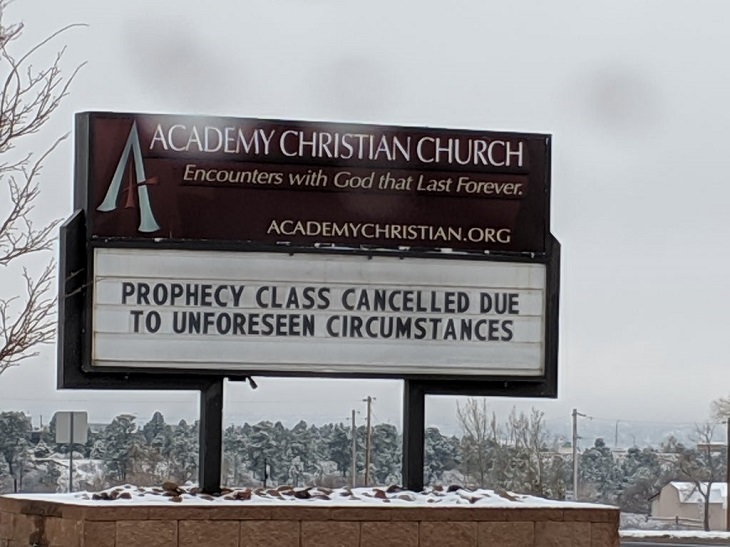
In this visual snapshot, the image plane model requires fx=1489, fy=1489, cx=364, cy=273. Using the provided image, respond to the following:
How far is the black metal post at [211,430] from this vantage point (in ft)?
46.7

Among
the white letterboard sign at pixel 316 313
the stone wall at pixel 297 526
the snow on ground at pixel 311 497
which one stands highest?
the white letterboard sign at pixel 316 313

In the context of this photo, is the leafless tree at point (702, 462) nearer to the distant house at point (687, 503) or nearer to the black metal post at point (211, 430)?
the distant house at point (687, 503)

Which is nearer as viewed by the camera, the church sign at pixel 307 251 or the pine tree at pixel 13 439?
the church sign at pixel 307 251

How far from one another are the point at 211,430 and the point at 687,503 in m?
59.8

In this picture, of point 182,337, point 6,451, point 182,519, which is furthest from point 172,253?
point 6,451

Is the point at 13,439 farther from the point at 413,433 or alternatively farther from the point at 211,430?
the point at 413,433

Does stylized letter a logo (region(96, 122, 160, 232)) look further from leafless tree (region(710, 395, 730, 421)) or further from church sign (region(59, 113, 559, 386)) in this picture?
leafless tree (region(710, 395, 730, 421))

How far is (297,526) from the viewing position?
1352cm

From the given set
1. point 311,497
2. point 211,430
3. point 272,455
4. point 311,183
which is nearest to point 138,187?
point 311,183

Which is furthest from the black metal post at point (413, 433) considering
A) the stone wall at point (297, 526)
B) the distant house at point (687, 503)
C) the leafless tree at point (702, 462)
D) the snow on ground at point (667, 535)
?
the distant house at point (687, 503)

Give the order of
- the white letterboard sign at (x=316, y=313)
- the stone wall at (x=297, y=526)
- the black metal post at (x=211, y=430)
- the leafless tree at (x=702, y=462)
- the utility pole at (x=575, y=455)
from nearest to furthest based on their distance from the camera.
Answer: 1. the stone wall at (x=297, y=526)
2. the white letterboard sign at (x=316, y=313)
3. the black metal post at (x=211, y=430)
4. the utility pole at (x=575, y=455)
5. the leafless tree at (x=702, y=462)

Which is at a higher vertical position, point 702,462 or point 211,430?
point 211,430

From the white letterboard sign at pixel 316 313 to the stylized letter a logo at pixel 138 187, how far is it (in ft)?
0.94

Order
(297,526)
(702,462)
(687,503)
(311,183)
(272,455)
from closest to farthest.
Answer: (297,526) < (311,183) < (272,455) < (687,503) < (702,462)
